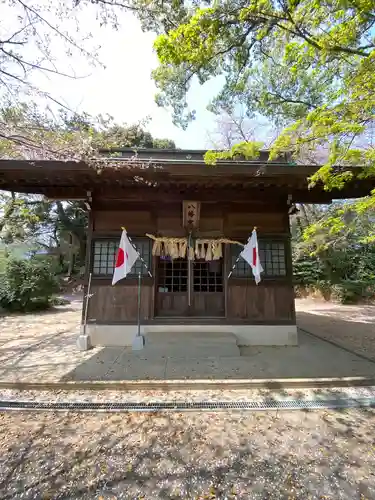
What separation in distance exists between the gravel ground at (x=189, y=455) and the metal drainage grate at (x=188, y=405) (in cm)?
12

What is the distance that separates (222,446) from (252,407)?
81cm

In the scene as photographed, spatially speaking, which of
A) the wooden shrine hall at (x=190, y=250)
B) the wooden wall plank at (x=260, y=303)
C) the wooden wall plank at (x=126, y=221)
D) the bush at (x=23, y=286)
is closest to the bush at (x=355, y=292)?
the wooden shrine hall at (x=190, y=250)

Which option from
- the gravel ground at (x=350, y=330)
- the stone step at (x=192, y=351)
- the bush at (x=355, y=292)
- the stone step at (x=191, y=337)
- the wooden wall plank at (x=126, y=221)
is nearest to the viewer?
the stone step at (x=192, y=351)

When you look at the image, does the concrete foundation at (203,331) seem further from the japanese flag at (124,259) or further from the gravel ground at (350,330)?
the gravel ground at (350,330)

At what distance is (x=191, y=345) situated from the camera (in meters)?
5.00

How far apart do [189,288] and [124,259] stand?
1.65 meters

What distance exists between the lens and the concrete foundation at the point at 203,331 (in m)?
5.48

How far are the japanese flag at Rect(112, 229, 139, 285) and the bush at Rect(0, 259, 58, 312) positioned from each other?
25.7 feet

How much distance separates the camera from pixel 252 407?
3070mm

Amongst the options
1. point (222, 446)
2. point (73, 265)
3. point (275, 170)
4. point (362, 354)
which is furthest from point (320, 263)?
point (73, 265)

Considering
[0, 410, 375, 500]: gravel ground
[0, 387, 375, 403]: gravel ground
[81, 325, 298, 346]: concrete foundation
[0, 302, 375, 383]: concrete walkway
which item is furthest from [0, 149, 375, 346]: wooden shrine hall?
[0, 410, 375, 500]: gravel ground

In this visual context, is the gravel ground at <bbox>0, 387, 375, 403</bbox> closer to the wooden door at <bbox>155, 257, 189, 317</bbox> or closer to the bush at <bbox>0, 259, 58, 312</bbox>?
the wooden door at <bbox>155, 257, 189, 317</bbox>

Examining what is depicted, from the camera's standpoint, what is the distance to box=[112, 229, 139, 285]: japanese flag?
498 centimetres

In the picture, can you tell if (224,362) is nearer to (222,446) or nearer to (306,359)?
(306,359)
